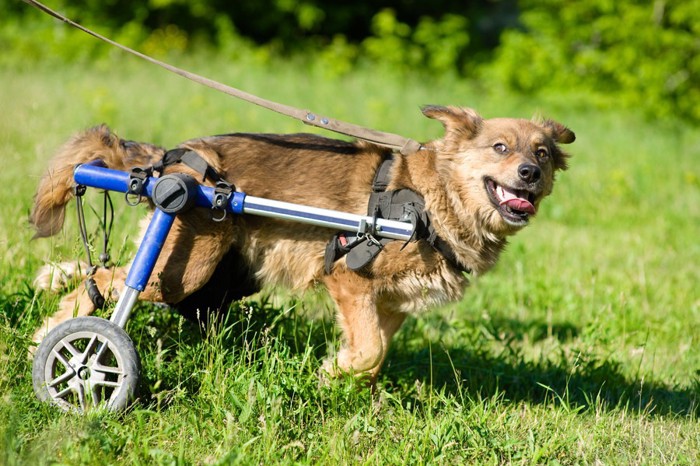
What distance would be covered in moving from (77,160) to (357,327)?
176 centimetres

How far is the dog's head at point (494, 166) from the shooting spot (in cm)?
402

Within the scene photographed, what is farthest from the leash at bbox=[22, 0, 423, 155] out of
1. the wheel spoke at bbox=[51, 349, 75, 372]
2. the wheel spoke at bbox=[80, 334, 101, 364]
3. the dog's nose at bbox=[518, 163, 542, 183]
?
the wheel spoke at bbox=[51, 349, 75, 372]

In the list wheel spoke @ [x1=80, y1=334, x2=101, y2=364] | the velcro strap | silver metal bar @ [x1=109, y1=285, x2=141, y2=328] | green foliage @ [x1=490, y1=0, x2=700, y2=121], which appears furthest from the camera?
green foliage @ [x1=490, y1=0, x2=700, y2=121]

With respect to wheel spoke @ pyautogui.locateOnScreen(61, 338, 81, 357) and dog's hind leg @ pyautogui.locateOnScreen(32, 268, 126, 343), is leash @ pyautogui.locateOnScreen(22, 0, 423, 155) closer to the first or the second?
dog's hind leg @ pyautogui.locateOnScreen(32, 268, 126, 343)

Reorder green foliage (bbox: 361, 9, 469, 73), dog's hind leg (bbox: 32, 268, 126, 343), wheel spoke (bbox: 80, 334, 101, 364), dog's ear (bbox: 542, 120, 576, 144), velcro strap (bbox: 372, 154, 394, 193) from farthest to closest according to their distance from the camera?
1. green foliage (bbox: 361, 9, 469, 73)
2. dog's ear (bbox: 542, 120, 576, 144)
3. velcro strap (bbox: 372, 154, 394, 193)
4. dog's hind leg (bbox: 32, 268, 126, 343)
5. wheel spoke (bbox: 80, 334, 101, 364)

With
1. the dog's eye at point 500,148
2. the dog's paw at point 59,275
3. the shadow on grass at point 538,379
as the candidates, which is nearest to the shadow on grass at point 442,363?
the shadow on grass at point 538,379

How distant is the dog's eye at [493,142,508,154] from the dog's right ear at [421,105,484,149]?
160mm

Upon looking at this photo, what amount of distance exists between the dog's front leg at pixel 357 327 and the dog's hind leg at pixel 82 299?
1.17m

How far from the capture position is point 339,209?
4086mm

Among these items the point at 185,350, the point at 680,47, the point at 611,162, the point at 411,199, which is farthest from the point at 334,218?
the point at 680,47

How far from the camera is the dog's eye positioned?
4.20m

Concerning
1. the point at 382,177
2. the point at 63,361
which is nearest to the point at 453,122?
the point at 382,177

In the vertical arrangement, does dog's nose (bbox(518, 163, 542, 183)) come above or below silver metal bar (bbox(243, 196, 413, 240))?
above

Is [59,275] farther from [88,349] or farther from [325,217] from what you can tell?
[325,217]
